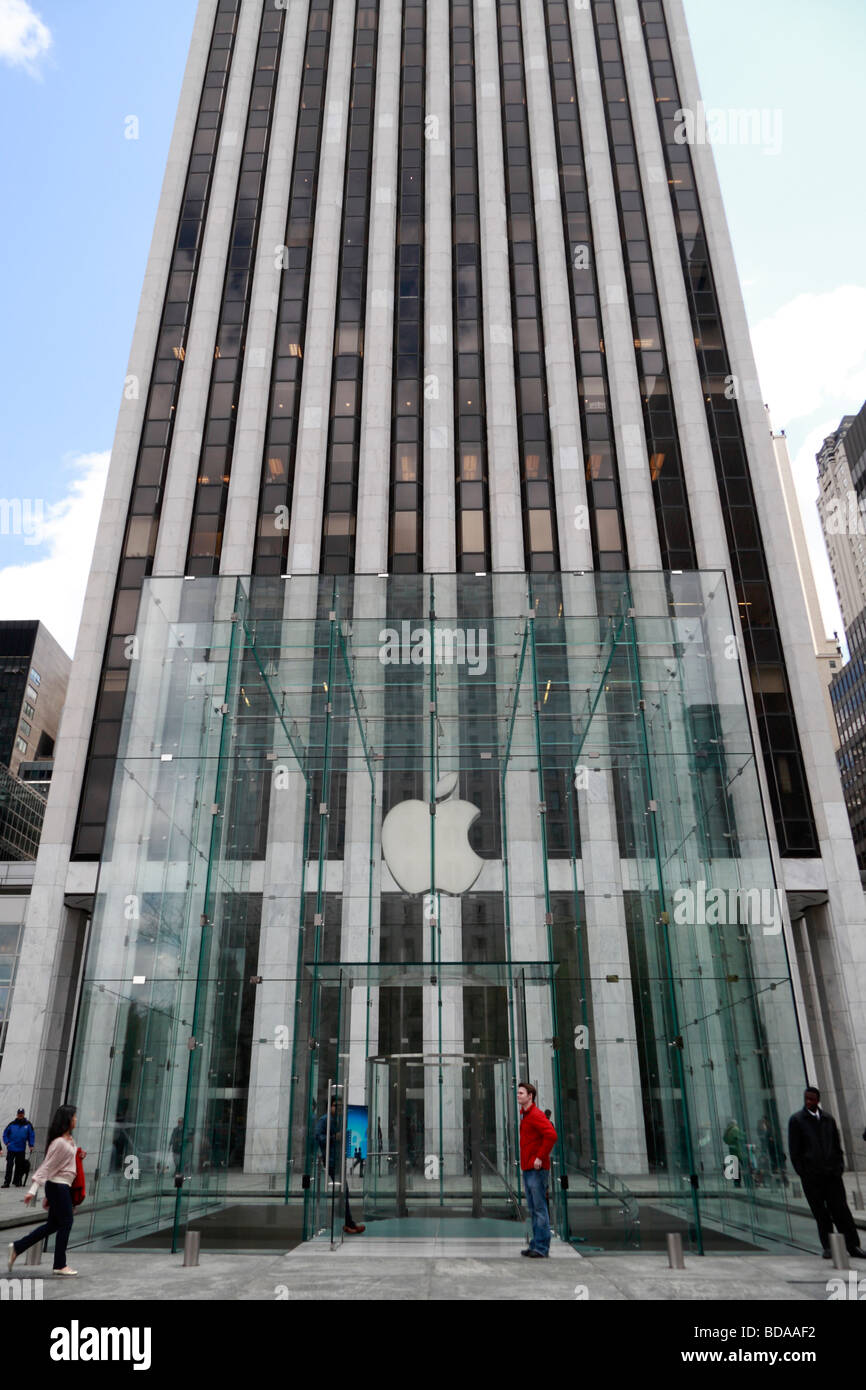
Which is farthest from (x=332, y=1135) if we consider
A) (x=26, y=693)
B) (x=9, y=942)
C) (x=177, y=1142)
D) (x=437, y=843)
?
(x=26, y=693)

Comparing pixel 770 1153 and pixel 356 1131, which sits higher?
pixel 356 1131

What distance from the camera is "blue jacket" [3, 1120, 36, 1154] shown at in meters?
19.9

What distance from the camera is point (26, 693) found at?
4449 inches

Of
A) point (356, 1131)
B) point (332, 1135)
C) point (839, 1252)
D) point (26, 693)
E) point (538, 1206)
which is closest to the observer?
point (839, 1252)

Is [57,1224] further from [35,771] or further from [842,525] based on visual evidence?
[842,525]

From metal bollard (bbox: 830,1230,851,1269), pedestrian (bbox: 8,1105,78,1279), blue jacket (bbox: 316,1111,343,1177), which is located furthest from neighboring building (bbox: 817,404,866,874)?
pedestrian (bbox: 8,1105,78,1279)

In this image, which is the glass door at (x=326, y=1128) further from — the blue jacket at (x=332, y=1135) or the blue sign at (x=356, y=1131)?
the blue sign at (x=356, y=1131)

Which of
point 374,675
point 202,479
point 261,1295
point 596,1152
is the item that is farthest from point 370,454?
point 261,1295

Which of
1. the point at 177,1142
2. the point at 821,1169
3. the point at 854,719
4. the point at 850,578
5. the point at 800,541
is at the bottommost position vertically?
the point at 821,1169

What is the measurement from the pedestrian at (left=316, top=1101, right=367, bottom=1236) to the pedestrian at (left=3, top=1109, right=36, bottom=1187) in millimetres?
10610

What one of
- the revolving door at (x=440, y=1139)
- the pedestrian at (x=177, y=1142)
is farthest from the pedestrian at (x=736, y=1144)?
the pedestrian at (x=177, y=1142)

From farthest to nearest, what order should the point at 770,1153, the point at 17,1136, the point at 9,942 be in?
1. the point at 9,942
2. the point at 17,1136
3. the point at 770,1153

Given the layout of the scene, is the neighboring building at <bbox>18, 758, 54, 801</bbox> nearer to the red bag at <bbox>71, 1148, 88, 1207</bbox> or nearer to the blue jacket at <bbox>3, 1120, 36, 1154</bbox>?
the blue jacket at <bbox>3, 1120, 36, 1154</bbox>

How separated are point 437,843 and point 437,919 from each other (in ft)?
4.62
